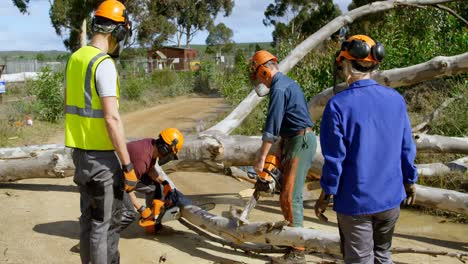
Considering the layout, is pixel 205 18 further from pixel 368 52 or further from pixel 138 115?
pixel 368 52

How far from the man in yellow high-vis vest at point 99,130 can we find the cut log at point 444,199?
380 cm

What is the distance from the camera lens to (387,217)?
10.3 ft

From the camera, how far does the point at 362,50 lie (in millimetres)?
3076

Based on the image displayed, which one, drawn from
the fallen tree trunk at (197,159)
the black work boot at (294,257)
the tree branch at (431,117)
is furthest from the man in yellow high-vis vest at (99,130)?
the tree branch at (431,117)

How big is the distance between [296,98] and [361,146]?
173 centimetres

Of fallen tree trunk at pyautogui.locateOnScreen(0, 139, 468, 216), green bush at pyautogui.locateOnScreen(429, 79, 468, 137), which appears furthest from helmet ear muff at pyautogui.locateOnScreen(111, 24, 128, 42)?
green bush at pyautogui.locateOnScreen(429, 79, 468, 137)

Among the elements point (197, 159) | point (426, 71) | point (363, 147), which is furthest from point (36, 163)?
point (363, 147)

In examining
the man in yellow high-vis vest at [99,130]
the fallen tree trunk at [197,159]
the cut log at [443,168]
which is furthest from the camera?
the cut log at [443,168]

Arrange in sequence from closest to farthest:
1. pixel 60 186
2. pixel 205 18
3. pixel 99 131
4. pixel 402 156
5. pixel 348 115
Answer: pixel 348 115, pixel 402 156, pixel 99 131, pixel 60 186, pixel 205 18

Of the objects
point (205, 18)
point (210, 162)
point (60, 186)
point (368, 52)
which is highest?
point (205, 18)

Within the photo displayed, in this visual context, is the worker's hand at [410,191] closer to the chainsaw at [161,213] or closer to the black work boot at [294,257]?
the black work boot at [294,257]

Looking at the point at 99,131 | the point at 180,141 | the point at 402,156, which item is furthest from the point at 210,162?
the point at 402,156

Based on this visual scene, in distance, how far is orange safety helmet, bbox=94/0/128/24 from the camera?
379cm

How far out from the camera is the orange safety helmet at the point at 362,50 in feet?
10.1
